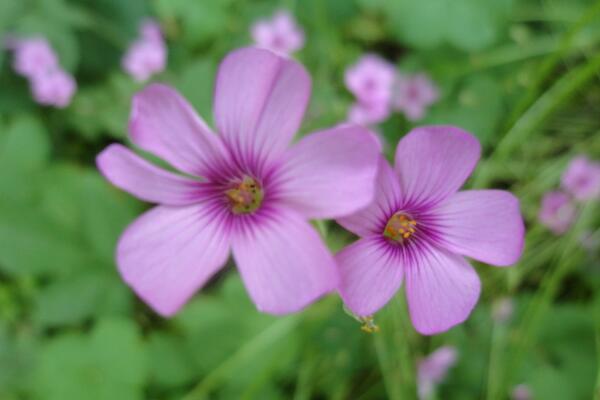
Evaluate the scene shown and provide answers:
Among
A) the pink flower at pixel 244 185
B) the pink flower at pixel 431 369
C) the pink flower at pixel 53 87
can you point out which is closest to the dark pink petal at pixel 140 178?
the pink flower at pixel 244 185

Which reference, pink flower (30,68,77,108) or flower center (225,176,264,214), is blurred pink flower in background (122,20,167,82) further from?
flower center (225,176,264,214)

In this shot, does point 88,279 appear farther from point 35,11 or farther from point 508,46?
point 508,46

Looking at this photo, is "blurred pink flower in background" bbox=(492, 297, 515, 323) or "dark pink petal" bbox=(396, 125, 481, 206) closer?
"dark pink petal" bbox=(396, 125, 481, 206)

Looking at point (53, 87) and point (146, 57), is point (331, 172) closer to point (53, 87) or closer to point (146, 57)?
point (146, 57)

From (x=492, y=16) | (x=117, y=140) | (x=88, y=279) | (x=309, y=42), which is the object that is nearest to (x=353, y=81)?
(x=309, y=42)

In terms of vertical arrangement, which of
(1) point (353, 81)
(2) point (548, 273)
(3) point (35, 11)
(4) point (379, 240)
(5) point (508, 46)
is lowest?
(2) point (548, 273)

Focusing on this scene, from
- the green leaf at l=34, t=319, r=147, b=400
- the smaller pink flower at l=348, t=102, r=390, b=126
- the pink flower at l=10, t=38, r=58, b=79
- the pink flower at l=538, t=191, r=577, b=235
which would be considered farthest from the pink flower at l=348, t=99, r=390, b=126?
the pink flower at l=10, t=38, r=58, b=79
